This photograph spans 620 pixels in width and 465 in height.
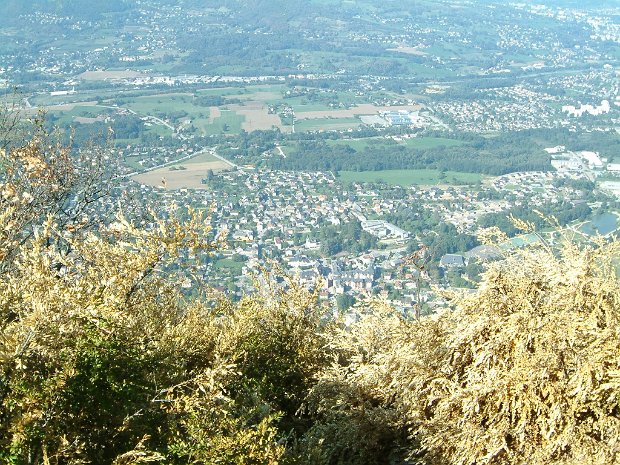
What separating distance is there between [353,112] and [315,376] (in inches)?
2212

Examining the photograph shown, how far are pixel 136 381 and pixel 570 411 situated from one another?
10.7ft

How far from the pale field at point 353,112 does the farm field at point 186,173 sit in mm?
15952

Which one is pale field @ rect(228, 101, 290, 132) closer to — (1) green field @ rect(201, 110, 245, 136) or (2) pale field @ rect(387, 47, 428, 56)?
(1) green field @ rect(201, 110, 245, 136)

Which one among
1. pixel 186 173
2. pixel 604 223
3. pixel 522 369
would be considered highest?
pixel 522 369

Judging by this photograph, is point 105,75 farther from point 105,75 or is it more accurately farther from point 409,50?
point 409,50

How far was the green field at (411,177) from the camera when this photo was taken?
145 ft

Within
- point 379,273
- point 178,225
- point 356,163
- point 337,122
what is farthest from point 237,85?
point 178,225

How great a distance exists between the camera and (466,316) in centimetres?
593

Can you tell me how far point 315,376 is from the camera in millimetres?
7793

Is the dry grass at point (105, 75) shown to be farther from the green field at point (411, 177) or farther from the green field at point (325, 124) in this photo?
the green field at point (411, 177)

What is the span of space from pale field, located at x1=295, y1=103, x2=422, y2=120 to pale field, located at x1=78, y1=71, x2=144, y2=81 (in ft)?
68.1

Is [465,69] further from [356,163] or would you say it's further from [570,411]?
[570,411]

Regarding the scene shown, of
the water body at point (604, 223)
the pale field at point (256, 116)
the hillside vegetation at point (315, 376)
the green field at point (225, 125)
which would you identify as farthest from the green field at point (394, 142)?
the hillside vegetation at point (315, 376)

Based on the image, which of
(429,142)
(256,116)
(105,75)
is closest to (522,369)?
(429,142)
